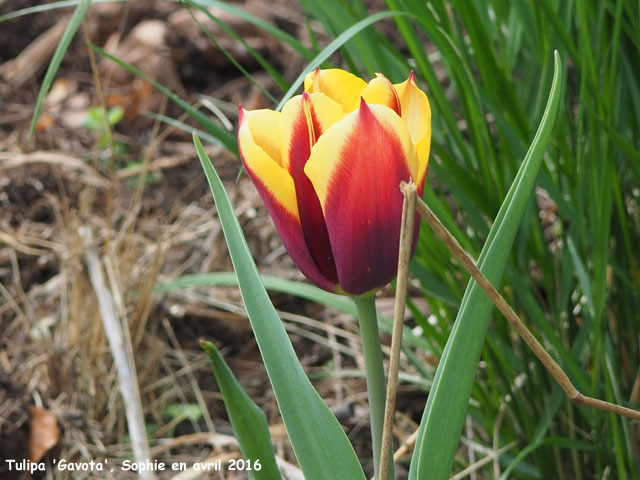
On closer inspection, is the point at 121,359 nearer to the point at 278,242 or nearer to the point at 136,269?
the point at 136,269

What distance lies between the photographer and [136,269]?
1.56 metres

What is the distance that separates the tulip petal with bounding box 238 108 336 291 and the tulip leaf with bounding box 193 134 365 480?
1.2 inches

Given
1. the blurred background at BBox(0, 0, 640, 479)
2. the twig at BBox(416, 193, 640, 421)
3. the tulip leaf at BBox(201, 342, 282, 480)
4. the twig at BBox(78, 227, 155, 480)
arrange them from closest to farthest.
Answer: the twig at BBox(416, 193, 640, 421), the tulip leaf at BBox(201, 342, 282, 480), the blurred background at BBox(0, 0, 640, 479), the twig at BBox(78, 227, 155, 480)

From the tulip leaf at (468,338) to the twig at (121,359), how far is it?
0.54 metres

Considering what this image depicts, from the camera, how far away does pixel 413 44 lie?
→ 32.6 inches

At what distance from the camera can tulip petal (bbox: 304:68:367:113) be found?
575 mm

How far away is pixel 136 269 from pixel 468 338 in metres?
1.12

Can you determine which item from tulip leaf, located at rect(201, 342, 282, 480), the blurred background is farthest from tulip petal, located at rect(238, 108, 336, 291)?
the blurred background

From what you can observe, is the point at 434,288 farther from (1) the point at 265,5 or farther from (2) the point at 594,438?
(1) the point at 265,5

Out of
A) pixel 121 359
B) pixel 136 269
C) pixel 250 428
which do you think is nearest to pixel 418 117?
pixel 250 428

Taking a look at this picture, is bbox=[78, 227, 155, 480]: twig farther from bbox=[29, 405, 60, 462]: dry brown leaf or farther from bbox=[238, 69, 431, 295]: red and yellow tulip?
bbox=[238, 69, 431, 295]: red and yellow tulip

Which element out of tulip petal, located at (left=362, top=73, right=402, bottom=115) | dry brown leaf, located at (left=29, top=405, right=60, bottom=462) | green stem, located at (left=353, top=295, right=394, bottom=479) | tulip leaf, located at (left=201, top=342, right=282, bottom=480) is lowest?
dry brown leaf, located at (left=29, top=405, right=60, bottom=462)

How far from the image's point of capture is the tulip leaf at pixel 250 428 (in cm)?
64

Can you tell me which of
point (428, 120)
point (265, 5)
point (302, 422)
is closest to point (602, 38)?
point (428, 120)
